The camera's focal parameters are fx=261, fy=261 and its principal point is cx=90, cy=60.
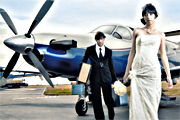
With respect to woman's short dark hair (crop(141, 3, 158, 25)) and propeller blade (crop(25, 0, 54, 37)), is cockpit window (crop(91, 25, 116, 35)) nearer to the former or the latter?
propeller blade (crop(25, 0, 54, 37))

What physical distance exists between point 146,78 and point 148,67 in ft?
0.47

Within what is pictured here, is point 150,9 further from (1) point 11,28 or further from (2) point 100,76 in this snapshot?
(1) point 11,28

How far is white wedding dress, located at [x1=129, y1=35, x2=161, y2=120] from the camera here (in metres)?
3.28

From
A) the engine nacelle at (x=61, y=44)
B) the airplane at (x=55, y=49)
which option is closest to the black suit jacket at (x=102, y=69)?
the airplane at (x=55, y=49)

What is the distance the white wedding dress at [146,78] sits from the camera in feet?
10.8

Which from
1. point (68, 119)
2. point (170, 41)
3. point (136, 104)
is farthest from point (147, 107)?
point (170, 41)

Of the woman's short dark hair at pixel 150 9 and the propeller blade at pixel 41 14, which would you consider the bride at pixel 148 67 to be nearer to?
the woman's short dark hair at pixel 150 9

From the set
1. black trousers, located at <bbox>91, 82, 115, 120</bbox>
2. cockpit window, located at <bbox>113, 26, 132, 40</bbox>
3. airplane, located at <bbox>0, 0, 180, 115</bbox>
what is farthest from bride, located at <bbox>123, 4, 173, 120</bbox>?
cockpit window, located at <bbox>113, 26, 132, 40</bbox>

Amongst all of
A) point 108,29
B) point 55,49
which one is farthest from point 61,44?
point 108,29

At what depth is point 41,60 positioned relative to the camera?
22.1 feet

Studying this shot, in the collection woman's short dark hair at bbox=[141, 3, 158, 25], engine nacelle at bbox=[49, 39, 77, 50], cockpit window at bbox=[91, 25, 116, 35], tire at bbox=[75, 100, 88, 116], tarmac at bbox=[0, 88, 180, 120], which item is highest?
cockpit window at bbox=[91, 25, 116, 35]

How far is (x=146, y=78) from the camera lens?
3305 millimetres

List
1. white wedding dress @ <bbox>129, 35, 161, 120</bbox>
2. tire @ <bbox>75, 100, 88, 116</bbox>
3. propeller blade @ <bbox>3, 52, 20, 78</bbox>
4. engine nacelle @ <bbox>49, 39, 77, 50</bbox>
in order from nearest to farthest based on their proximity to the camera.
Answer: white wedding dress @ <bbox>129, 35, 161, 120</bbox> < engine nacelle @ <bbox>49, 39, 77, 50</bbox> < tire @ <bbox>75, 100, 88, 116</bbox> < propeller blade @ <bbox>3, 52, 20, 78</bbox>

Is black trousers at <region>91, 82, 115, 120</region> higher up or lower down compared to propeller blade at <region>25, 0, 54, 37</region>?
lower down
